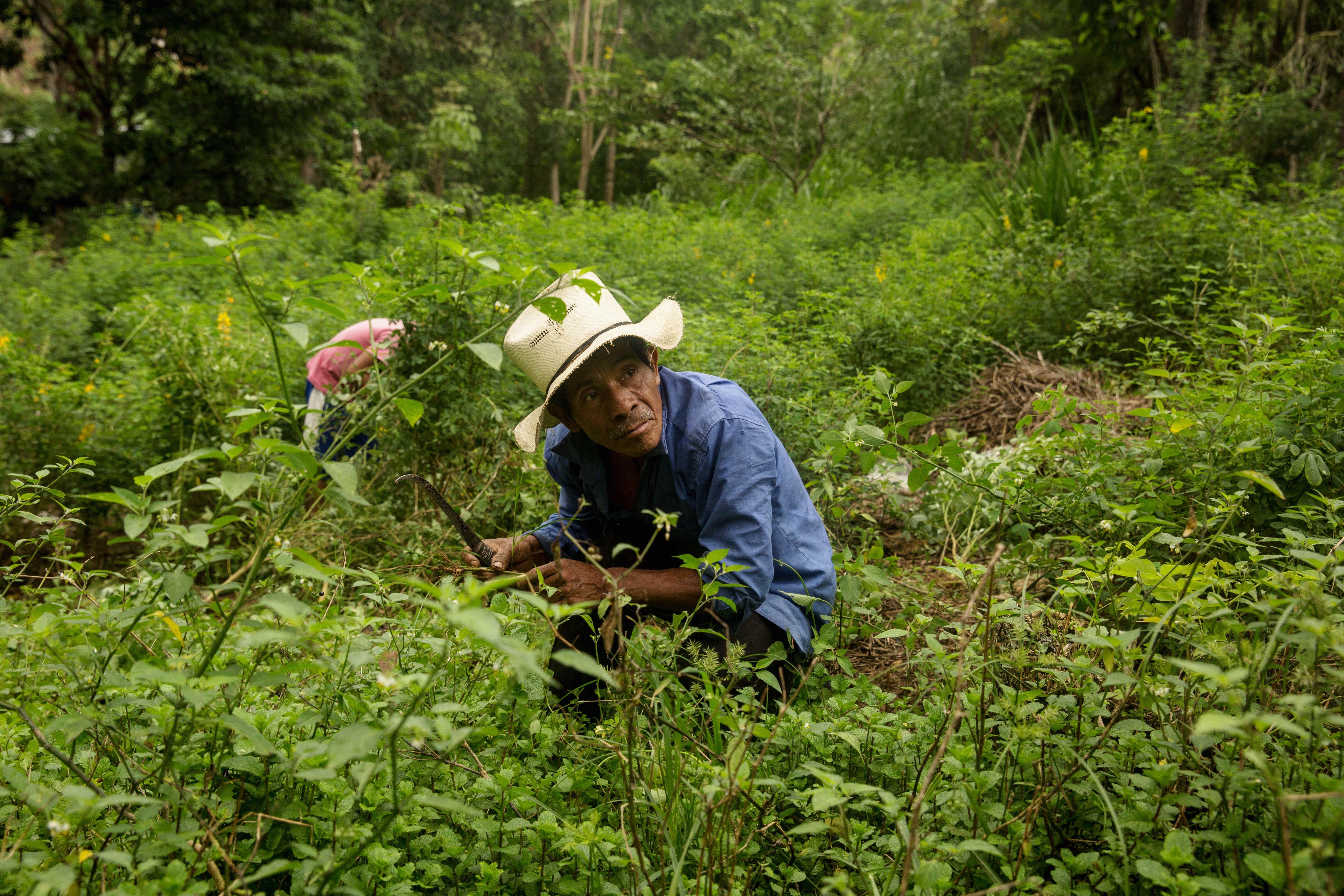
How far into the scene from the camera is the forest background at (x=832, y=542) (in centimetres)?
133

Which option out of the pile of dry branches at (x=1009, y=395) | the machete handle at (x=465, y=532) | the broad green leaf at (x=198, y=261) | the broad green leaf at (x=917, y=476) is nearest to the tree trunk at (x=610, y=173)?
the pile of dry branches at (x=1009, y=395)

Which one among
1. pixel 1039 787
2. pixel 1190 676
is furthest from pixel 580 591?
pixel 1190 676

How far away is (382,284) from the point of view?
212cm

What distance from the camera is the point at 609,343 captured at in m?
2.19

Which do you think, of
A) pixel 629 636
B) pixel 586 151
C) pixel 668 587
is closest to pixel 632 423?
pixel 668 587

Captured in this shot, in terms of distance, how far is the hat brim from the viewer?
217 cm

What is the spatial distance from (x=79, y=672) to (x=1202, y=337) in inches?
157

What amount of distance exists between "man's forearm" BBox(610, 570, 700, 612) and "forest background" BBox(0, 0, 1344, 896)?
7.7 inches

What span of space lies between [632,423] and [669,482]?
219 mm

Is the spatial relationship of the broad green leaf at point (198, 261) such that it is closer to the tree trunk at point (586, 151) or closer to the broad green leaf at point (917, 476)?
the broad green leaf at point (917, 476)

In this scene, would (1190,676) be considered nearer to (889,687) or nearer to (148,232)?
(889,687)

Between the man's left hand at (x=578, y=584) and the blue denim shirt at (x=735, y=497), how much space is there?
141 mm

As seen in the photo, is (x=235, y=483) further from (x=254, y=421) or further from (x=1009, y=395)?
(x=1009, y=395)

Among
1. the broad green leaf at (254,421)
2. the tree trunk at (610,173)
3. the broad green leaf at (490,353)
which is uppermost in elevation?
the tree trunk at (610,173)
